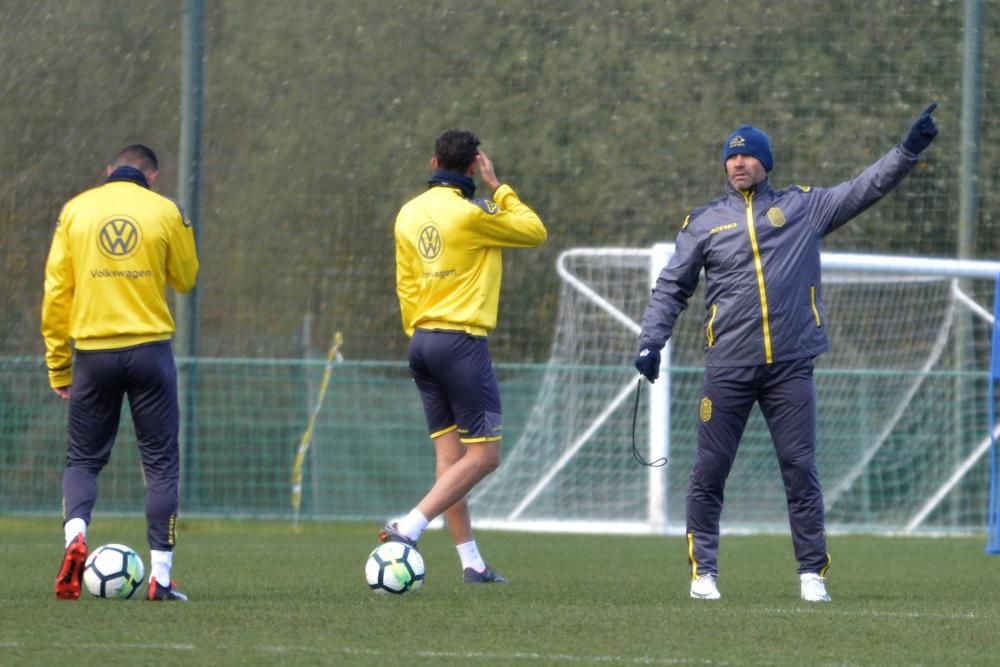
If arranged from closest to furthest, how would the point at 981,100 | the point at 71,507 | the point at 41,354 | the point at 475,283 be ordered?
the point at 71,507 → the point at 475,283 → the point at 981,100 → the point at 41,354

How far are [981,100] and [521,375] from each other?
4542 millimetres

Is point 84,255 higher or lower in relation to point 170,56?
lower

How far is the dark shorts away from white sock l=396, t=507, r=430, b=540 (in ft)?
1.64

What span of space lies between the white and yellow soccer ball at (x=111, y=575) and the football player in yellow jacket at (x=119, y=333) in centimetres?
9

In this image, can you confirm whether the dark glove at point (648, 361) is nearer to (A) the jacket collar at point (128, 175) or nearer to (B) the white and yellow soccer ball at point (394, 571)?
(B) the white and yellow soccer ball at point (394, 571)

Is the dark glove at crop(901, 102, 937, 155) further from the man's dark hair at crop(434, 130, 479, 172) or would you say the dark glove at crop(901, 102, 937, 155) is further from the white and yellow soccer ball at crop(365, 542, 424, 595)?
the white and yellow soccer ball at crop(365, 542, 424, 595)

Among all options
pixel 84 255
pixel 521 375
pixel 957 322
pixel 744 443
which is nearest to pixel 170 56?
pixel 521 375

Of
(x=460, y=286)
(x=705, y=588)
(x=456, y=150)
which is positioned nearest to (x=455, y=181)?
(x=456, y=150)

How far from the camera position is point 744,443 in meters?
14.8

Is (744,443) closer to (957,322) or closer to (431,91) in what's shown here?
(957,322)

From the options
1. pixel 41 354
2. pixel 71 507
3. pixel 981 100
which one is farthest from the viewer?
pixel 41 354

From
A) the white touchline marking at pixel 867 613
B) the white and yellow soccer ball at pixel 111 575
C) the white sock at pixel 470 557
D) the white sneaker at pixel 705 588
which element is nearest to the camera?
the white touchline marking at pixel 867 613

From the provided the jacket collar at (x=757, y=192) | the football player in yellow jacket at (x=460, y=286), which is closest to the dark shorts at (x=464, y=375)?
the football player in yellow jacket at (x=460, y=286)

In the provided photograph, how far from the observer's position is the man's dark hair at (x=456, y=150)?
8.10 m
